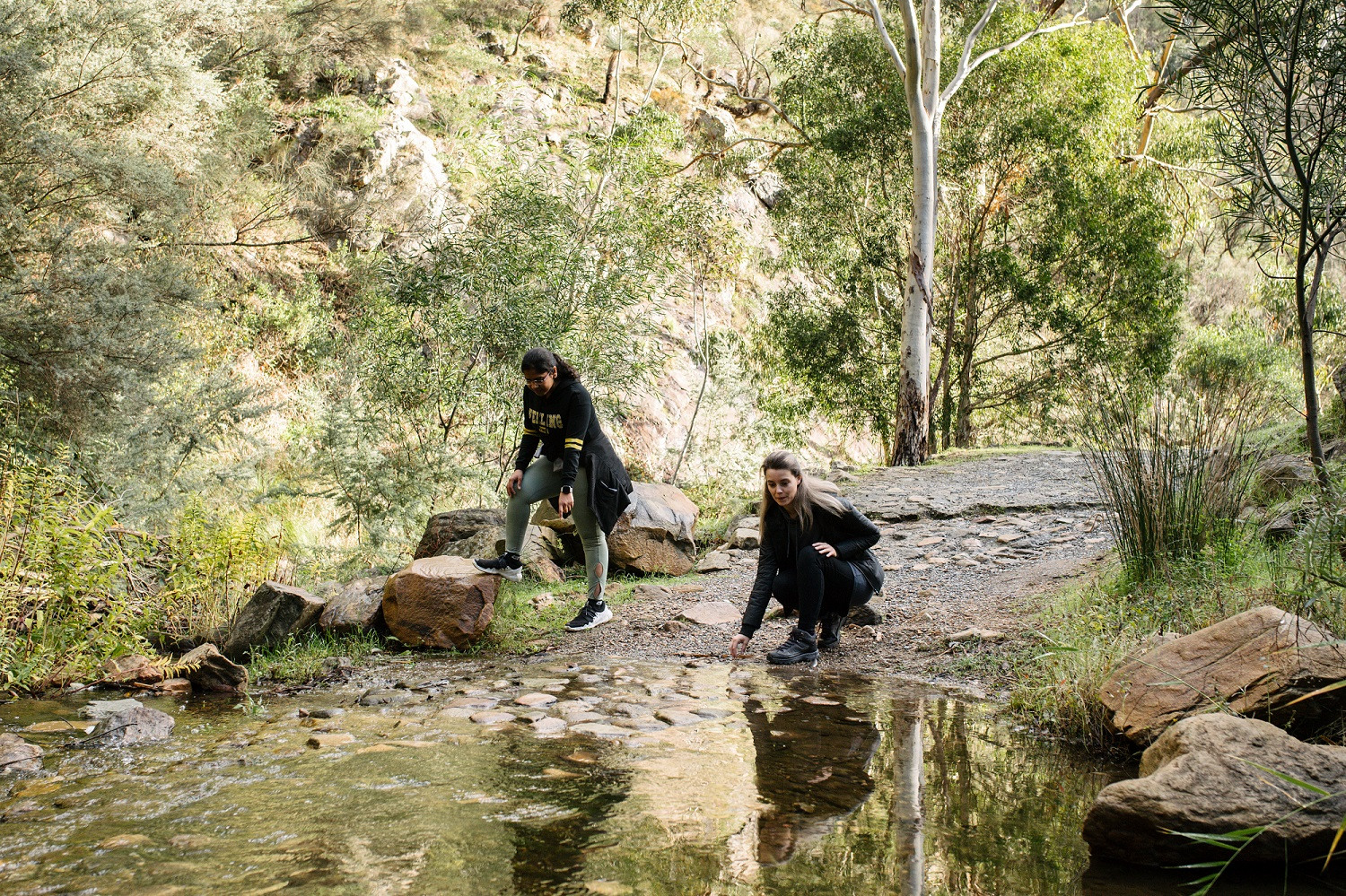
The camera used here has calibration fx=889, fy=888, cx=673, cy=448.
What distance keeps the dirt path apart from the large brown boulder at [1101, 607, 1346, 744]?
113 centimetres

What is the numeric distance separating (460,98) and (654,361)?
17073 mm

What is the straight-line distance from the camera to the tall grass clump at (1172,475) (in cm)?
493

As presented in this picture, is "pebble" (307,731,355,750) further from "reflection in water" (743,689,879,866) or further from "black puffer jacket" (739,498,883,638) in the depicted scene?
"black puffer jacket" (739,498,883,638)

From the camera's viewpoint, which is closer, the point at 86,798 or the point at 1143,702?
the point at 86,798

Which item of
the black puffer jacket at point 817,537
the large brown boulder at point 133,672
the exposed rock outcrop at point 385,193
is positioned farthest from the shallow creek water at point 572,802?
the exposed rock outcrop at point 385,193

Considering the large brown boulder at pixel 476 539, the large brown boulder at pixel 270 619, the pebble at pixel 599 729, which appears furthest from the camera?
the large brown boulder at pixel 476 539

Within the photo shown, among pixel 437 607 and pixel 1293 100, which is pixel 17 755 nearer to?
pixel 437 607

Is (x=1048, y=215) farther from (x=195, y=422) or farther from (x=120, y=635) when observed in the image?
(x=120, y=635)

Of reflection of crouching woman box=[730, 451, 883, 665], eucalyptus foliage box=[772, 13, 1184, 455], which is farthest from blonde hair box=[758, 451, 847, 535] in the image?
eucalyptus foliage box=[772, 13, 1184, 455]

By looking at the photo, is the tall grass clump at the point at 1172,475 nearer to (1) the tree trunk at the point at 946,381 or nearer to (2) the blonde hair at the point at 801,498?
(2) the blonde hair at the point at 801,498

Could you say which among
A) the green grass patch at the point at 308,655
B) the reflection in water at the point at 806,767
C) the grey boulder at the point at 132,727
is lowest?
the green grass patch at the point at 308,655

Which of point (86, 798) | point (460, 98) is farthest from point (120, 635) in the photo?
point (460, 98)

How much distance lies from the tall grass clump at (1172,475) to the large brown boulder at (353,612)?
4.73 metres

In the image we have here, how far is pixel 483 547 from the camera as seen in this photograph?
7.46 m
